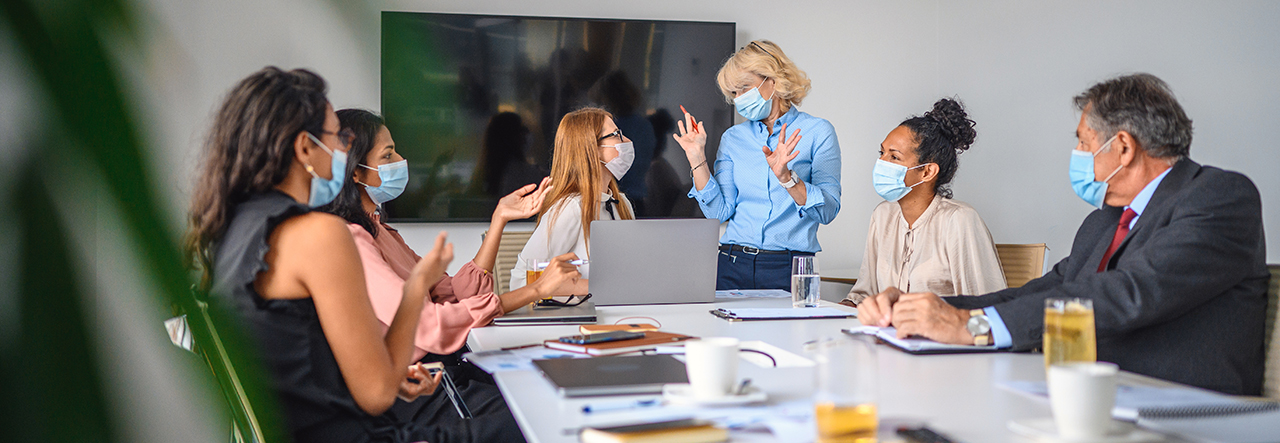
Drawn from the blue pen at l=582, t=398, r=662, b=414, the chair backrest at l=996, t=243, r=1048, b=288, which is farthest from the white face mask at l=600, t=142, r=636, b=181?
the blue pen at l=582, t=398, r=662, b=414

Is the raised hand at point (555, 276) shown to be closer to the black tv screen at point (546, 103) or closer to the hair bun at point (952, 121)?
the hair bun at point (952, 121)

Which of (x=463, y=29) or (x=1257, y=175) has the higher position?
(x=463, y=29)

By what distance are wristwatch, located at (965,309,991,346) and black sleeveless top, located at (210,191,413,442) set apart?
3.50 feet

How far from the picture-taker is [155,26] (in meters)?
0.19

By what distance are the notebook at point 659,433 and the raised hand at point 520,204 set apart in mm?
1485

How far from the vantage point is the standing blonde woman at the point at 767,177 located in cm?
287

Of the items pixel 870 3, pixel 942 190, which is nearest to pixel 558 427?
pixel 942 190

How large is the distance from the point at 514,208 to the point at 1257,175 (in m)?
2.54

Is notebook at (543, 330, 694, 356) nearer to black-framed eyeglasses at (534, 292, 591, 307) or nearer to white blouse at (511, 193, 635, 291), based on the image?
black-framed eyeglasses at (534, 292, 591, 307)

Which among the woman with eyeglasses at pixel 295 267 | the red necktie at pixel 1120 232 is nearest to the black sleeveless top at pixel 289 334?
the woman with eyeglasses at pixel 295 267

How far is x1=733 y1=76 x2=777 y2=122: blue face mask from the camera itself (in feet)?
9.94

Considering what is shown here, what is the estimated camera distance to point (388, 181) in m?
2.28

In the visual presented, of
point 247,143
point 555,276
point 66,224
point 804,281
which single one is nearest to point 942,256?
point 804,281

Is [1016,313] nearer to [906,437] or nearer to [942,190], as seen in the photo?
[906,437]
